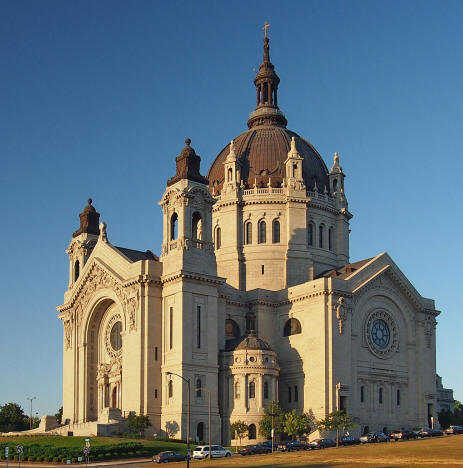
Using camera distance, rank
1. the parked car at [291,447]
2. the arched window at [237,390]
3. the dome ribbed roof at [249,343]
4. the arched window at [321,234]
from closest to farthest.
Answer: the parked car at [291,447], the arched window at [237,390], the dome ribbed roof at [249,343], the arched window at [321,234]

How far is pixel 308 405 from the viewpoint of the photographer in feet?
304

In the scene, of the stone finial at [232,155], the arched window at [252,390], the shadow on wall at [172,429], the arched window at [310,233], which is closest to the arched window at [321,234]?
Answer: the arched window at [310,233]

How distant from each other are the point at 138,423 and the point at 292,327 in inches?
854

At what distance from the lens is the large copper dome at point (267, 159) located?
112 metres

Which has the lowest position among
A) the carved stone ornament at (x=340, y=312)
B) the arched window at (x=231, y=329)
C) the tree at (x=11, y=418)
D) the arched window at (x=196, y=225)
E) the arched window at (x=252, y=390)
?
the tree at (x=11, y=418)

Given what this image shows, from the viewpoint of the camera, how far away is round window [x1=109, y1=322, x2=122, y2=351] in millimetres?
99625

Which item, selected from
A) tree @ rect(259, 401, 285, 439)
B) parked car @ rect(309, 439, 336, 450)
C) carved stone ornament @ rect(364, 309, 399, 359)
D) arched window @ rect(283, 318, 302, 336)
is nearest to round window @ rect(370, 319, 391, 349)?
carved stone ornament @ rect(364, 309, 399, 359)

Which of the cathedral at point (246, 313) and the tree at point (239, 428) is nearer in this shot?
the tree at point (239, 428)

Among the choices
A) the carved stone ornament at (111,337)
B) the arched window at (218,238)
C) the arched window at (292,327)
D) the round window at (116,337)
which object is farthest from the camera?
the arched window at (218,238)

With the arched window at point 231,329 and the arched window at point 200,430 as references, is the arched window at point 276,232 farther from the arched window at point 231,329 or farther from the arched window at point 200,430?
the arched window at point 200,430

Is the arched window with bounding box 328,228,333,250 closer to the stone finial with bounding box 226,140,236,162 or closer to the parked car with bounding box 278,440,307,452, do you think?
the stone finial with bounding box 226,140,236,162

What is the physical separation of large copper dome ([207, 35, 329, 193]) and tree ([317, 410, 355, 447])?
33.5 m

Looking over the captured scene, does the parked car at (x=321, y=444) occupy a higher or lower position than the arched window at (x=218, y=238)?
lower

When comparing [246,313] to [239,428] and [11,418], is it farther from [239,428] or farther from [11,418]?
[11,418]
